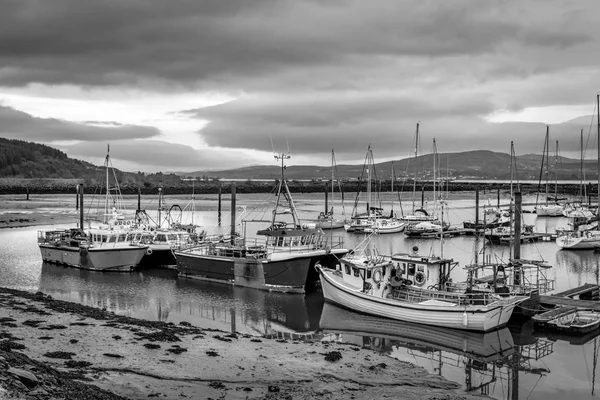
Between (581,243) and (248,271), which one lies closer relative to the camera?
(248,271)

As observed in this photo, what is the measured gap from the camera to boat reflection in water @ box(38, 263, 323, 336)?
27.0m

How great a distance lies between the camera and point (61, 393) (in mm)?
11094

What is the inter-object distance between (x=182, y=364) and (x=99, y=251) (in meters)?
25.7

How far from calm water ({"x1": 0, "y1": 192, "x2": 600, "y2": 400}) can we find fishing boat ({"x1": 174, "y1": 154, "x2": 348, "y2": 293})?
796 mm

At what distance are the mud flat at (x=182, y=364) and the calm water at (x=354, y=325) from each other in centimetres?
236

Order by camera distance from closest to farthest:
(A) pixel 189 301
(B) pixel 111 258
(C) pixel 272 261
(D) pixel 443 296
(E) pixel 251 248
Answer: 1. (D) pixel 443 296
2. (A) pixel 189 301
3. (C) pixel 272 261
4. (E) pixel 251 248
5. (B) pixel 111 258

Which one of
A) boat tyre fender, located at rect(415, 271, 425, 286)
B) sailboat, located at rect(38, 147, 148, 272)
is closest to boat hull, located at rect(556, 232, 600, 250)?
boat tyre fender, located at rect(415, 271, 425, 286)

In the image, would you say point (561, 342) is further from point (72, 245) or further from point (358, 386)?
point (72, 245)

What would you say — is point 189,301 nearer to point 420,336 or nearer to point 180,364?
point 420,336

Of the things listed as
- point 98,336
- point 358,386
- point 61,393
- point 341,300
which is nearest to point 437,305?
point 341,300

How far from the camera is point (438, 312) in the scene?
→ 2525 centimetres

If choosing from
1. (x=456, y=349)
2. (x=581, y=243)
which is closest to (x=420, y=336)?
(x=456, y=349)

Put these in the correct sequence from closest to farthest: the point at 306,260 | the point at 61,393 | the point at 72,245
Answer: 1. the point at 61,393
2. the point at 306,260
3. the point at 72,245

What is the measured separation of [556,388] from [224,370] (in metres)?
9.89
